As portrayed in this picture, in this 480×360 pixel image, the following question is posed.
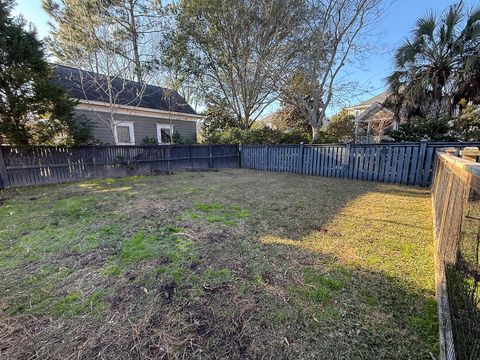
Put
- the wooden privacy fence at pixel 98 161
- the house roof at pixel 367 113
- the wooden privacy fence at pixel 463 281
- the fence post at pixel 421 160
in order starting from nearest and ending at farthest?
the wooden privacy fence at pixel 463 281 → the fence post at pixel 421 160 → the wooden privacy fence at pixel 98 161 → the house roof at pixel 367 113

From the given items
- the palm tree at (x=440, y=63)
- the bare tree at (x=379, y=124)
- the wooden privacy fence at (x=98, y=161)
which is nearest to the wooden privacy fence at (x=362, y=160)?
the wooden privacy fence at (x=98, y=161)

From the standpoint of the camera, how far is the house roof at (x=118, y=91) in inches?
384

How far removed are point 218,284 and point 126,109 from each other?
11.8 metres

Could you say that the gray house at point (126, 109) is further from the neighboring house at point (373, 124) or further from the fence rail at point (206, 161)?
the neighboring house at point (373, 124)

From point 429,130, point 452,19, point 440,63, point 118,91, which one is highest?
point 452,19

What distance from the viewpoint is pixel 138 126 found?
12.0 m

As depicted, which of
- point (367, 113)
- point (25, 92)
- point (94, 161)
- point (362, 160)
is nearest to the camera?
point (25, 92)

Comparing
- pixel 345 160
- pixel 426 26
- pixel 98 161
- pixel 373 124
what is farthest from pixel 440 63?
pixel 98 161

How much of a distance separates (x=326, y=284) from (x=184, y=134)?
1378cm

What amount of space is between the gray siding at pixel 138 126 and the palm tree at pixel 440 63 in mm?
11716

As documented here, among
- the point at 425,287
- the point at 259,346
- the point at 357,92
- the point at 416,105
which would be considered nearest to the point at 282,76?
the point at 357,92

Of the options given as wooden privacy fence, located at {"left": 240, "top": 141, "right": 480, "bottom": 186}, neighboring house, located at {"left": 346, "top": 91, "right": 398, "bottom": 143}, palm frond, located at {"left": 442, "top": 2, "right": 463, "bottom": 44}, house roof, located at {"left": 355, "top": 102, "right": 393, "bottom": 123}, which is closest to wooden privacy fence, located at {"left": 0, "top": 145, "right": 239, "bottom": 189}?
wooden privacy fence, located at {"left": 240, "top": 141, "right": 480, "bottom": 186}

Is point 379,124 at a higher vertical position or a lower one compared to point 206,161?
higher

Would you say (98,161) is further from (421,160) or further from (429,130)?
(429,130)
